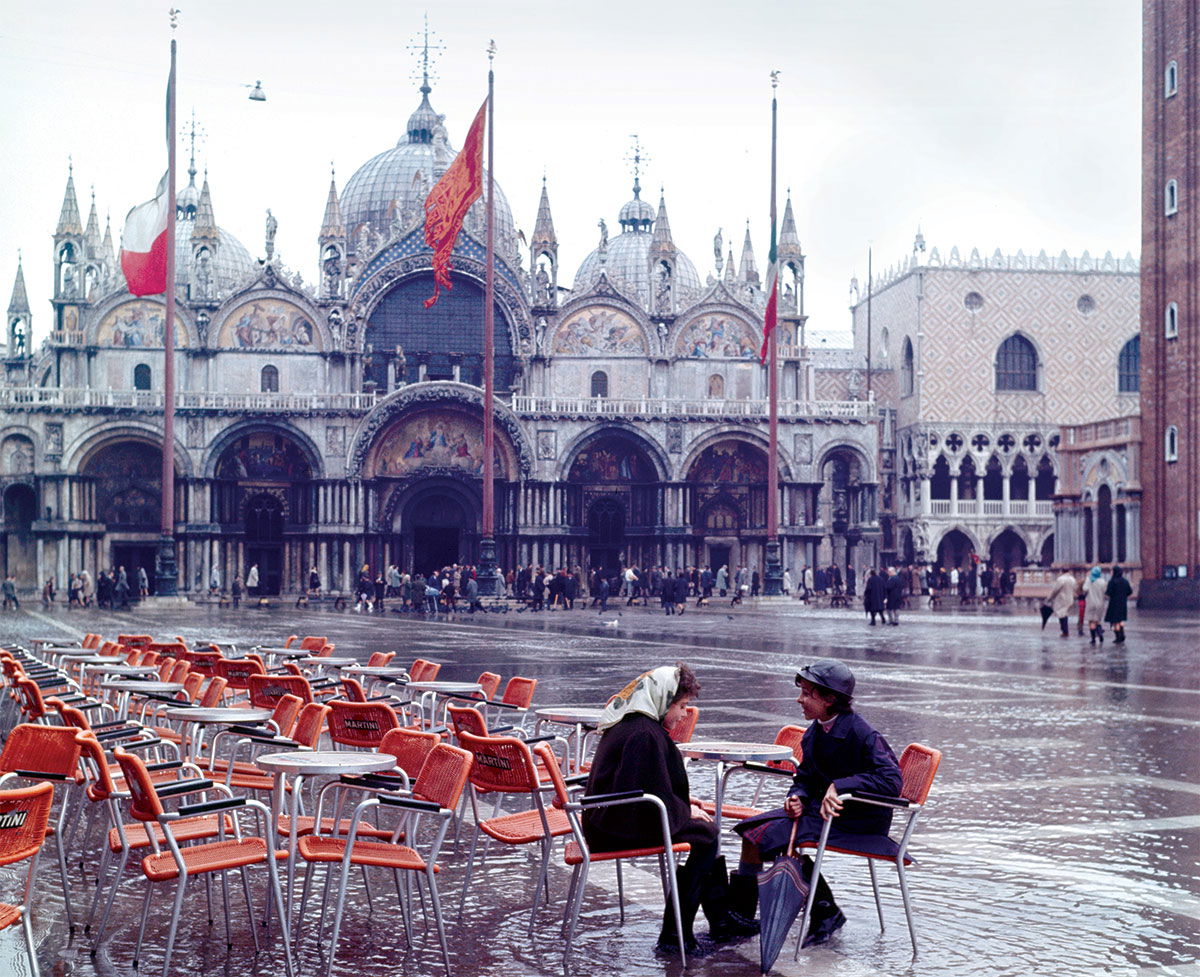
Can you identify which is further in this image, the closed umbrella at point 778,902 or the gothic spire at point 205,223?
the gothic spire at point 205,223

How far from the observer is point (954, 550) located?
6538 cm

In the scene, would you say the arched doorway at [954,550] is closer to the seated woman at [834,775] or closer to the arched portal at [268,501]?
the arched portal at [268,501]

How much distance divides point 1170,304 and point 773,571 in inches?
513

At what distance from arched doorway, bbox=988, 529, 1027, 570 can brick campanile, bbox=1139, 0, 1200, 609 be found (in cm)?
2179

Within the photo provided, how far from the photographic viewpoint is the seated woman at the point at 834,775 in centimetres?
661

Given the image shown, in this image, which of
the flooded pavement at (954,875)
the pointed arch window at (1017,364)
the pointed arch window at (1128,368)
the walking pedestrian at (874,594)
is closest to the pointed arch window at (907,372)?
the pointed arch window at (1017,364)

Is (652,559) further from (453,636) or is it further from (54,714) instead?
(54,714)

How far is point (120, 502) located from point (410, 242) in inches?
534

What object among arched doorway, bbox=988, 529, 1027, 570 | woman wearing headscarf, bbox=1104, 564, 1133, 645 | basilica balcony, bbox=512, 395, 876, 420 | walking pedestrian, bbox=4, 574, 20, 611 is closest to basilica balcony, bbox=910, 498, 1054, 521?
arched doorway, bbox=988, 529, 1027, 570

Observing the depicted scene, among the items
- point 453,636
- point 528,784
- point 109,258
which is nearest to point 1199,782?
point 528,784

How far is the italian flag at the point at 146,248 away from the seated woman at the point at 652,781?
29.8 m

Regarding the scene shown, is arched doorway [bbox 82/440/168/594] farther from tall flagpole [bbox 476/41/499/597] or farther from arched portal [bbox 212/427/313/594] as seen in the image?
tall flagpole [bbox 476/41/499/597]

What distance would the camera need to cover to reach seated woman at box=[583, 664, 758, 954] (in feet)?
21.6

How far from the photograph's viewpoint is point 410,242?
54.6 meters
